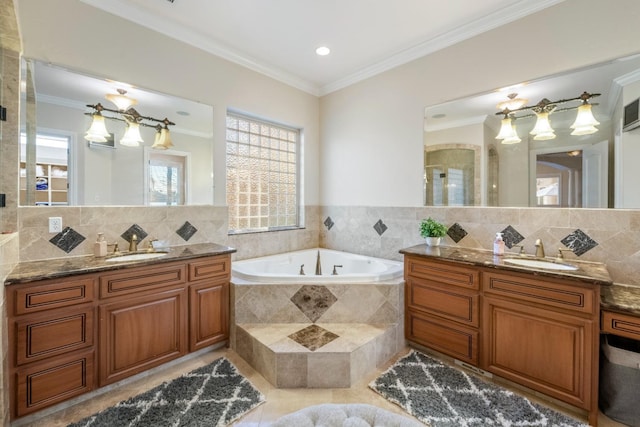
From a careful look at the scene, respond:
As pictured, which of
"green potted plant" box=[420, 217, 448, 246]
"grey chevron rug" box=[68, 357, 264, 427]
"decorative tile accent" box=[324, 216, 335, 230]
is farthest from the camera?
"decorative tile accent" box=[324, 216, 335, 230]

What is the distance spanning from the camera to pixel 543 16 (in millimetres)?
2281

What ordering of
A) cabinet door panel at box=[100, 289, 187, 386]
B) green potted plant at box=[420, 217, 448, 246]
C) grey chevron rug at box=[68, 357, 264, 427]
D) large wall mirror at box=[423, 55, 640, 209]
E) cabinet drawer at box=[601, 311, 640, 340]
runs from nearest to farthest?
cabinet drawer at box=[601, 311, 640, 340]
grey chevron rug at box=[68, 357, 264, 427]
cabinet door panel at box=[100, 289, 187, 386]
large wall mirror at box=[423, 55, 640, 209]
green potted plant at box=[420, 217, 448, 246]

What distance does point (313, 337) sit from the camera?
2.23 m

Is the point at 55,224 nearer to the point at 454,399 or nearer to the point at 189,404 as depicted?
the point at 189,404

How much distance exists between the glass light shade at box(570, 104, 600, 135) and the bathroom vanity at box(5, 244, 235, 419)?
308 centimetres

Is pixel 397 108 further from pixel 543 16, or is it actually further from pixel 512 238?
pixel 512 238

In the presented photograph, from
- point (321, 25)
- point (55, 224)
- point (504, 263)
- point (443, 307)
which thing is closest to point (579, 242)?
point (504, 263)

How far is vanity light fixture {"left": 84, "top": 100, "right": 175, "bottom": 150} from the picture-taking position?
2.32 metres

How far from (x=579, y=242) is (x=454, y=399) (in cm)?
154

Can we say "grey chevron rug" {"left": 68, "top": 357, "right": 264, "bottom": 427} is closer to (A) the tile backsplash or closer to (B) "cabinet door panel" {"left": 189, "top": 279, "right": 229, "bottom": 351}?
(B) "cabinet door panel" {"left": 189, "top": 279, "right": 229, "bottom": 351}

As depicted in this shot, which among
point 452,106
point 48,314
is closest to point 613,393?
point 452,106

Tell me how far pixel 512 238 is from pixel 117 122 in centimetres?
359

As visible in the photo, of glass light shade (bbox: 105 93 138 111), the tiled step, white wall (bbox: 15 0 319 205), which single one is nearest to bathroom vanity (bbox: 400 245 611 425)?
the tiled step

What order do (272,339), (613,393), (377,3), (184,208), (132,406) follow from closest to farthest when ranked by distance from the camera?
(613,393) < (132,406) < (272,339) < (377,3) < (184,208)
